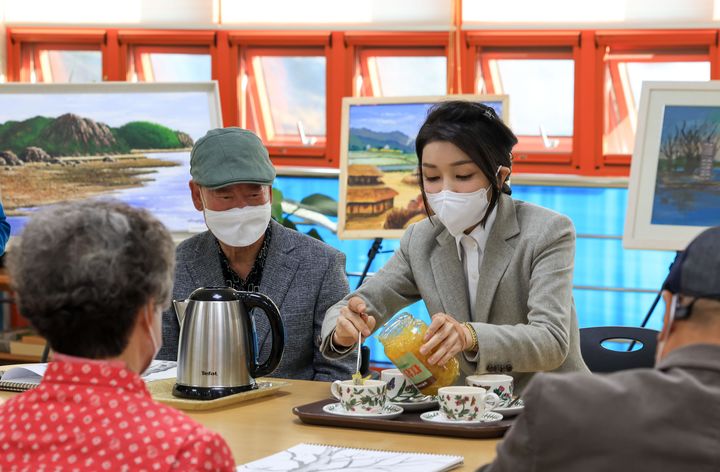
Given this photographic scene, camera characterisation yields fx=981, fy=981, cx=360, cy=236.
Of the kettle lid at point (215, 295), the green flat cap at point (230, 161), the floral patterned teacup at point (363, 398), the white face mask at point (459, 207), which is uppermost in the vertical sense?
the green flat cap at point (230, 161)

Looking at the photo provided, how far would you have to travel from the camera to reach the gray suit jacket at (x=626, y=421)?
3.42ft

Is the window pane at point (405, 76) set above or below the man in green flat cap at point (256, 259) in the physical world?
above

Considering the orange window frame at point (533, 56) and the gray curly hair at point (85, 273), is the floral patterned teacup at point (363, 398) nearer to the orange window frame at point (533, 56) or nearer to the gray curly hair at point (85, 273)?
the gray curly hair at point (85, 273)

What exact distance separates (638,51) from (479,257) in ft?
11.8

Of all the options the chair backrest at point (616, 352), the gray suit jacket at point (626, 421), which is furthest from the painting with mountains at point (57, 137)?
the gray suit jacket at point (626, 421)

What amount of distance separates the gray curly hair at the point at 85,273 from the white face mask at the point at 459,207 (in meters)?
1.28

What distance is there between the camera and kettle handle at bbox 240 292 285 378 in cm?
213

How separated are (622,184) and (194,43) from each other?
2.81 metres

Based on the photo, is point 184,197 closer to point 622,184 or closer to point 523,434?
point 622,184

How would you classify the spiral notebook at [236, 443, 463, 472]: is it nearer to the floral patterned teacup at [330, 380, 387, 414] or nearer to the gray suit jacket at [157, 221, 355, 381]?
the floral patterned teacup at [330, 380, 387, 414]

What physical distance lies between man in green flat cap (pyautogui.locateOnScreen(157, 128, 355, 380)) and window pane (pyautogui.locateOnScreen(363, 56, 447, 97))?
11.4 feet

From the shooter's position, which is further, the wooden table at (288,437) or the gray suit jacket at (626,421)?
the wooden table at (288,437)

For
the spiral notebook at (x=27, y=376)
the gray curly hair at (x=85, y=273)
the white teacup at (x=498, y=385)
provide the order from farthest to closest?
1. the spiral notebook at (x=27, y=376)
2. the white teacup at (x=498, y=385)
3. the gray curly hair at (x=85, y=273)

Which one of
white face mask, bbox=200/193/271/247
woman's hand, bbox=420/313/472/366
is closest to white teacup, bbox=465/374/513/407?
woman's hand, bbox=420/313/472/366
